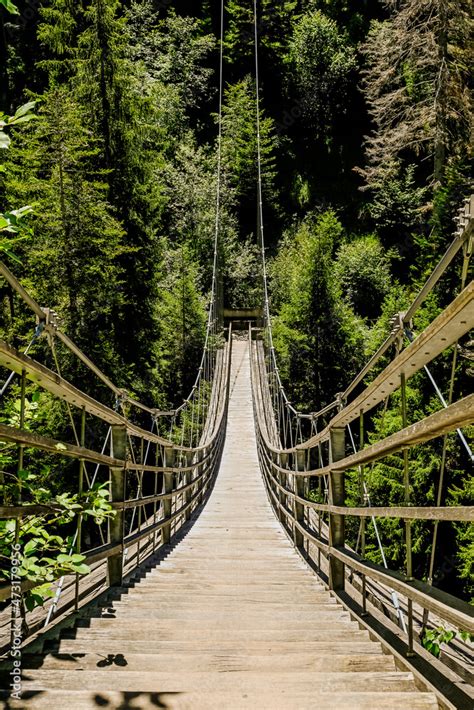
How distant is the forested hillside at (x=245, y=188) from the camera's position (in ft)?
32.6

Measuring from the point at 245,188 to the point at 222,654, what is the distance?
96.7 feet

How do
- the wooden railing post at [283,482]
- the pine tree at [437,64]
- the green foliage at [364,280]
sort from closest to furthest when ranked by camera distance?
the wooden railing post at [283,482], the pine tree at [437,64], the green foliage at [364,280]

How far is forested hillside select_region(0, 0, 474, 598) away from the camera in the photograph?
993 centimetres

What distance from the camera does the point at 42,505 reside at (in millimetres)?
1520

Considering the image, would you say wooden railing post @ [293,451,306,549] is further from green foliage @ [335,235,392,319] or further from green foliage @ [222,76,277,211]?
green foliage @ [222,76,277,211]

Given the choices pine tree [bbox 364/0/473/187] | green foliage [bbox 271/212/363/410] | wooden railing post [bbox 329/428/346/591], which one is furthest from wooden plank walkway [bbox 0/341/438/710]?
Result: green foliage [bbox 271/212/363/410]

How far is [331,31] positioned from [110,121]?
75.5ft

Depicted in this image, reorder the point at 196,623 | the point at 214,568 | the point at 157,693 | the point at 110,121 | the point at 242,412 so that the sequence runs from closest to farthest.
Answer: the point at 157,693
the point at 196,623
the point at 214,568
the point at 110,121
the point at 242,412

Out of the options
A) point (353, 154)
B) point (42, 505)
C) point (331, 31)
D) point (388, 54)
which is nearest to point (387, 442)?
point (42, 505)

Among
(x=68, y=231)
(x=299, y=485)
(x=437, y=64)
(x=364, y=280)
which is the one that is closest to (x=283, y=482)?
(x=299, y=485)

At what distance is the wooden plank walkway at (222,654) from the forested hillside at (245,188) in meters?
0.93

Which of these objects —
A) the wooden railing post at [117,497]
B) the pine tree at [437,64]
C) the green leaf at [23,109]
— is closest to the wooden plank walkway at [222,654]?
the wooden railing post at [117,497]

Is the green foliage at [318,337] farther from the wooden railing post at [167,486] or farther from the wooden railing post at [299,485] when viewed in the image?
the wooden railing post at [299,485]

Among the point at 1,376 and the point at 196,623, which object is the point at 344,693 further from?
the point at 1,376
